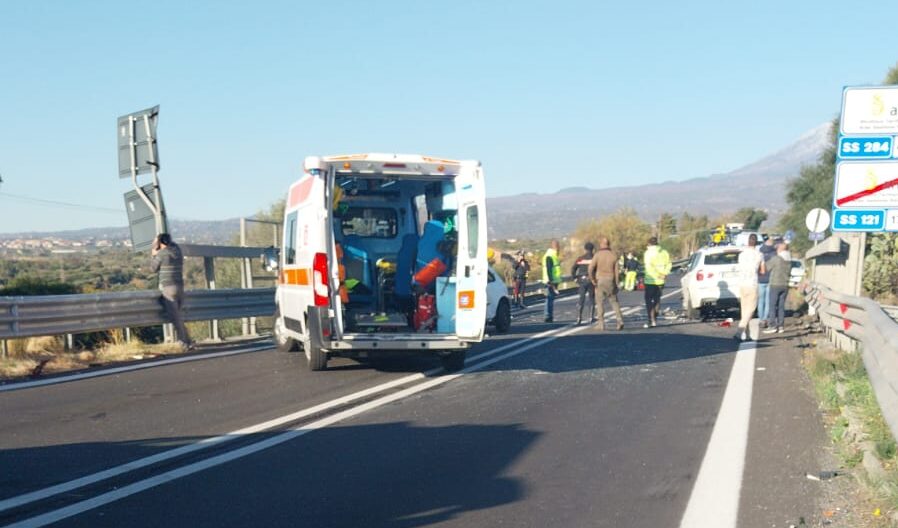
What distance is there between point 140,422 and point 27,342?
6.09 meters

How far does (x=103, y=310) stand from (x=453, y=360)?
5.37 metres

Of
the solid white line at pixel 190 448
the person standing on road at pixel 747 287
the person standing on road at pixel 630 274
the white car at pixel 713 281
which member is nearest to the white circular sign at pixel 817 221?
the white car at pixel 713 281

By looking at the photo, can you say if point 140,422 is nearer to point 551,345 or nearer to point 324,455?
point 324,455

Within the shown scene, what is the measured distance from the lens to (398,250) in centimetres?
1369

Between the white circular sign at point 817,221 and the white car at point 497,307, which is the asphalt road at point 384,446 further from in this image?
the white circular sign at point 817,221

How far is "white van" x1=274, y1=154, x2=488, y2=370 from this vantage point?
448 inches

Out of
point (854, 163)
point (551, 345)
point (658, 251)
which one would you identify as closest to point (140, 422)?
point (551, 345)

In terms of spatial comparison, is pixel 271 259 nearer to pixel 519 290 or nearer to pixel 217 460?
pixel 217 460

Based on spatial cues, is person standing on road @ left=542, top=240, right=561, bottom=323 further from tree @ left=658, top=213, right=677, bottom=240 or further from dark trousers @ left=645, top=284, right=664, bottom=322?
tree @ left=658, top=213, right=677, bottom=240

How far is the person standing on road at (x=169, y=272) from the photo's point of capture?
14602 mm

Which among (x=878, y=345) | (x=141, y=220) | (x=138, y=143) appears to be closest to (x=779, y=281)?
(x=878, y=345)

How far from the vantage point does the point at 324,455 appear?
727cm

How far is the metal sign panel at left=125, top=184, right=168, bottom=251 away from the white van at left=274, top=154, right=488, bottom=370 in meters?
2.73

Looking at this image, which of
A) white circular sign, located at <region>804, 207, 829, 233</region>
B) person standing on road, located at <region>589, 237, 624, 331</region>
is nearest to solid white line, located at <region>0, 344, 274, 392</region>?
person standing on road, located at <region>589, 237, 624, 331</region>
